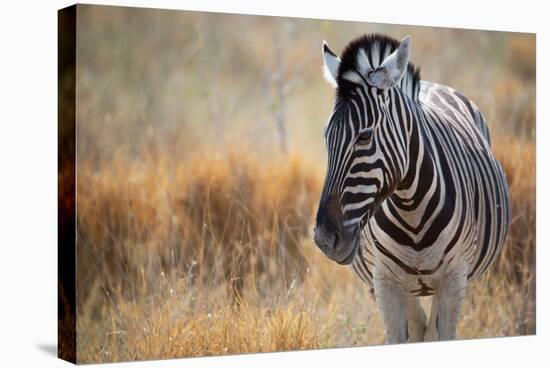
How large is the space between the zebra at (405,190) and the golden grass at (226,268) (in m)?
0.56

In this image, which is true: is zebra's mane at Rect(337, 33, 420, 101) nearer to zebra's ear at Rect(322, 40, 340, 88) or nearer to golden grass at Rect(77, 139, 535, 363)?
zebra's ear at Rect(322, 40, 340, 88)

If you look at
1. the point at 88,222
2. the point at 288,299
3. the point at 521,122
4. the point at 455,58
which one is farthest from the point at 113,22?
the point at 521,122

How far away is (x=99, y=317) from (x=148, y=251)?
0.80 meters

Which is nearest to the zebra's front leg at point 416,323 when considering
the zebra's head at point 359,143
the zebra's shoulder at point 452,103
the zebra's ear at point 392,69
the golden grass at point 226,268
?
the golden grass at point 226,268

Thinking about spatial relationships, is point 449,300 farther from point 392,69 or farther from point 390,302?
point 392,69

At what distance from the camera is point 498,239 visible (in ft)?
21.8

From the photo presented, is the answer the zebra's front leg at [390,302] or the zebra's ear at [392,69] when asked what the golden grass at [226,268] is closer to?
the zebra's front leg at [390,302]

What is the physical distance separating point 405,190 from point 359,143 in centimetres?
56

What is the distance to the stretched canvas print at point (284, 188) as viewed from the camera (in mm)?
5582

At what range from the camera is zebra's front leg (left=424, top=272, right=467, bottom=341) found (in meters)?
6.00

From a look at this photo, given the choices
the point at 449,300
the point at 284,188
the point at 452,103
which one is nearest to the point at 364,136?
the point at 449,300

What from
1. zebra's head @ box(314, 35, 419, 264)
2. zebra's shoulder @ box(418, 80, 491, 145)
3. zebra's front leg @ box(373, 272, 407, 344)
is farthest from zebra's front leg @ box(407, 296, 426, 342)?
zebra's shoulder @ box(418, 80, 491, 145)

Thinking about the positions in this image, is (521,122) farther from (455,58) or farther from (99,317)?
(99,317)

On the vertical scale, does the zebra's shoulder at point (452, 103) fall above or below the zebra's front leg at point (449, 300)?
above
